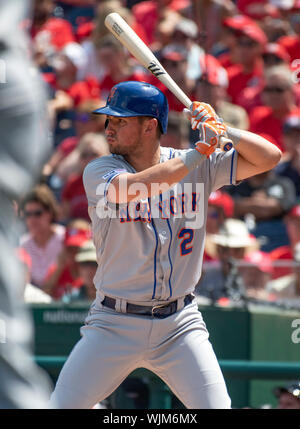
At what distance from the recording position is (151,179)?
3277 mm

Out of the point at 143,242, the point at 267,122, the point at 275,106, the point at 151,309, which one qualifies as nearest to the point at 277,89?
the point at 275,106

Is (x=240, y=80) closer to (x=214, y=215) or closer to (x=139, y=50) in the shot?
(x=214, y=215)

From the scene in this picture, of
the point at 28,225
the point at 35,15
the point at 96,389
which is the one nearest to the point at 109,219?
the point at 96,389

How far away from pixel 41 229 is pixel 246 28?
2.86m

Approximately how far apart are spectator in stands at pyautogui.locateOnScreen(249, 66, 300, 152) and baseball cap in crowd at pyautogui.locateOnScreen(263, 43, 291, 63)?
23 cm

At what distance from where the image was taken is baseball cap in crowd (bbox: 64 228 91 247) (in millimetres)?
5574

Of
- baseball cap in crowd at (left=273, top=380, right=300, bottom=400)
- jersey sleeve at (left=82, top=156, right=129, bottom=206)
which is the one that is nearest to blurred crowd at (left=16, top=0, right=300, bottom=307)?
baseball cap in crowd at (left=273, top=380, right=300, bottom=400)

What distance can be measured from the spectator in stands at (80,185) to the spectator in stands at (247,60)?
1463 millimetres

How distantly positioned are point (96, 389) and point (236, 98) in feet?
13.9

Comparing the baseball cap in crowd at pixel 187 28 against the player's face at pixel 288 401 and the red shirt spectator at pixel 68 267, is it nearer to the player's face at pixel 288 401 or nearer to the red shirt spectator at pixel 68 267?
the red shirt spectator at pixel 68 267

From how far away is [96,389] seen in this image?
3.37m

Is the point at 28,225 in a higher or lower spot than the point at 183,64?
lower

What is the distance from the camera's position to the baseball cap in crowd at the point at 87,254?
17.1 feet

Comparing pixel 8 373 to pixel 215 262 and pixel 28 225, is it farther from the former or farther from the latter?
pixel 28 225
